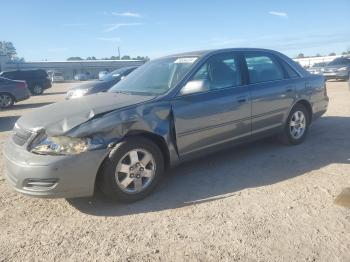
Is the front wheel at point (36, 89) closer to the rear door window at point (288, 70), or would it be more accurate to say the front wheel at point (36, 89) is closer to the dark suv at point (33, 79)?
the dark suv at point (33, 79)

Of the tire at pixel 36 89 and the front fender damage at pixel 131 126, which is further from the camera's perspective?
the tire at pixel 36 89

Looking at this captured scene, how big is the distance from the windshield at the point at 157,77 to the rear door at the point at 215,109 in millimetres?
228

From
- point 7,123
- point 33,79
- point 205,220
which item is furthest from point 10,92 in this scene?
point 205,220

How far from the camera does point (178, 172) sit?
4.86 m

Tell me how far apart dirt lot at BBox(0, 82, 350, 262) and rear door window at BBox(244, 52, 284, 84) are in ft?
4.18

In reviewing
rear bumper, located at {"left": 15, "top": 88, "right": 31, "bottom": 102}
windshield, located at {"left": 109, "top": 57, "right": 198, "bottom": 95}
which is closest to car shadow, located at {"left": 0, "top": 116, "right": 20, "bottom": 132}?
rear bumper, located at {"left": 15, "top": 88, "right": 31, "bottom": 102}

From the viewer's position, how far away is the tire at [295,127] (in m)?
5.70

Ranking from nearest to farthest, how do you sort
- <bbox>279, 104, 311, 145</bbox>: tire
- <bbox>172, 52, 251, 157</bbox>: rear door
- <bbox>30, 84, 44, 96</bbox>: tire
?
<bbox>172, 52, 251, 157</bbox>: rear door < <bbox>279, 104, 311, 145</bbox>: tire < <bbox>30, 84, 44, 96</bbox>: tire

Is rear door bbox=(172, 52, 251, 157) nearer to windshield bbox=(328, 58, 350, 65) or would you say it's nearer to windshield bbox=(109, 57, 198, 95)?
windshield bbox=(109, 57, 198, 95)

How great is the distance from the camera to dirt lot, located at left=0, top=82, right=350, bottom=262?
2.94 m

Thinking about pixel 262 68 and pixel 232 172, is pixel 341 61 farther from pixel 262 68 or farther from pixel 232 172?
pixel 232 172

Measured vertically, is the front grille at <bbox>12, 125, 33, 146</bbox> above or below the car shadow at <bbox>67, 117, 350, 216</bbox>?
above

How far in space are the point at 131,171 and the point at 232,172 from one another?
1.52 metres

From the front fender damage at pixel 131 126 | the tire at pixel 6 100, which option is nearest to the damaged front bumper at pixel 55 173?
the front fender damage at pixel 131 126
